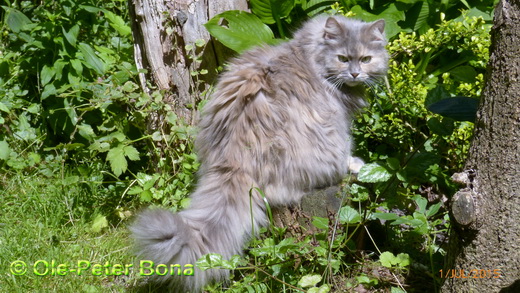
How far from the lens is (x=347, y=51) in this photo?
3.33 m

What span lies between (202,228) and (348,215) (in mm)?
714

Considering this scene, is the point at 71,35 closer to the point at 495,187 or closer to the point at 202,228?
the point at 202,228

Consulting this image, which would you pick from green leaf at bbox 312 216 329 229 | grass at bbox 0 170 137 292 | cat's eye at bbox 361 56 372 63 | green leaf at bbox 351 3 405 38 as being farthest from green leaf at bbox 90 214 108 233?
green leaf at bbox 351 3 405 38

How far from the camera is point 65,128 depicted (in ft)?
13.5

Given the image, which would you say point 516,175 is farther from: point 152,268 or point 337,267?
point 152,268

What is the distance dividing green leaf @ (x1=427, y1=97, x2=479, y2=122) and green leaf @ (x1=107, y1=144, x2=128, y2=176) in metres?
1.93

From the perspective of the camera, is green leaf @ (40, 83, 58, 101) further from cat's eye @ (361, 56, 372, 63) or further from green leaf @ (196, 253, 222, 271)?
cat's eye @ (361, 56, 372, 63)

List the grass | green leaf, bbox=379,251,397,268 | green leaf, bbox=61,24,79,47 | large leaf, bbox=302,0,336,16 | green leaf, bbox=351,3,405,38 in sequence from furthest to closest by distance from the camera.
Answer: large leaf, bbox=302,0,336,16, green leaf, bbox=351,3,405,38, green leaf, bbox=61,24,79,47, the grass, green leaf, bbox=379,251,397,268

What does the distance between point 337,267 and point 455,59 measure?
6.93 ft

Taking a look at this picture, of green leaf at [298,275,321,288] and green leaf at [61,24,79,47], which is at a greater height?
green leaf at [61,24,79,47]

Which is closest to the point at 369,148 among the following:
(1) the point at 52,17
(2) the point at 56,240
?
(2) the point at 56,240

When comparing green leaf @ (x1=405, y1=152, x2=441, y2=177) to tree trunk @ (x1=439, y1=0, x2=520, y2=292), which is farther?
green leaf @ (x1=405, y1=152, x2=441, y2=177)

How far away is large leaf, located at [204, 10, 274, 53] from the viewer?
362 centimetres

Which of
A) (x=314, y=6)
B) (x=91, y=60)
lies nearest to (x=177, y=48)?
(x=91, y=60)
